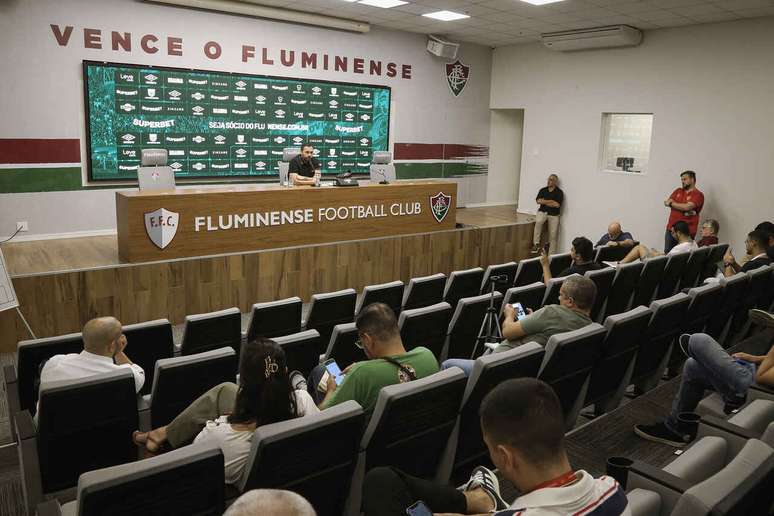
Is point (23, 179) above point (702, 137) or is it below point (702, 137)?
below

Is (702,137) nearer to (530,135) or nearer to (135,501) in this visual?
(530,135)

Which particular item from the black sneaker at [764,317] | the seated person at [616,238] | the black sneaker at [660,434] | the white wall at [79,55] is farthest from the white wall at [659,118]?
the black sneaker at [660,434]

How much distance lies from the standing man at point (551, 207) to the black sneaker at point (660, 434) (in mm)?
6630

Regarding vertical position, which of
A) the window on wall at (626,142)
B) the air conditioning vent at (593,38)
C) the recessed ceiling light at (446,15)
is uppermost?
the recessed ceiling light at (446,15)

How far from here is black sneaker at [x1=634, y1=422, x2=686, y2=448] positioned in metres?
2.98

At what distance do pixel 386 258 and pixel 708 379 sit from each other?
4433 mm

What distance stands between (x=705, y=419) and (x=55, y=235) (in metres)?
7.38

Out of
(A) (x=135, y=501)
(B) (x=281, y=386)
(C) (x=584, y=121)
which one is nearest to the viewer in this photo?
(A) (x=135, y=501)

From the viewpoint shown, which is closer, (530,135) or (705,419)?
(705,419)

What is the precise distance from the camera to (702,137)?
834 centimetres

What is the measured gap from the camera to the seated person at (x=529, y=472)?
128cm

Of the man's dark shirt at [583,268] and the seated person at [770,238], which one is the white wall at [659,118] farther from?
the man's dark shirt at [583,268]

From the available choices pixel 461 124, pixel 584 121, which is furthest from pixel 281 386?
pixel 461 124

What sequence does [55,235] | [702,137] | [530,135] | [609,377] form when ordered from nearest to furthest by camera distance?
[609,377], [55,235], [702,137], [530,135]
